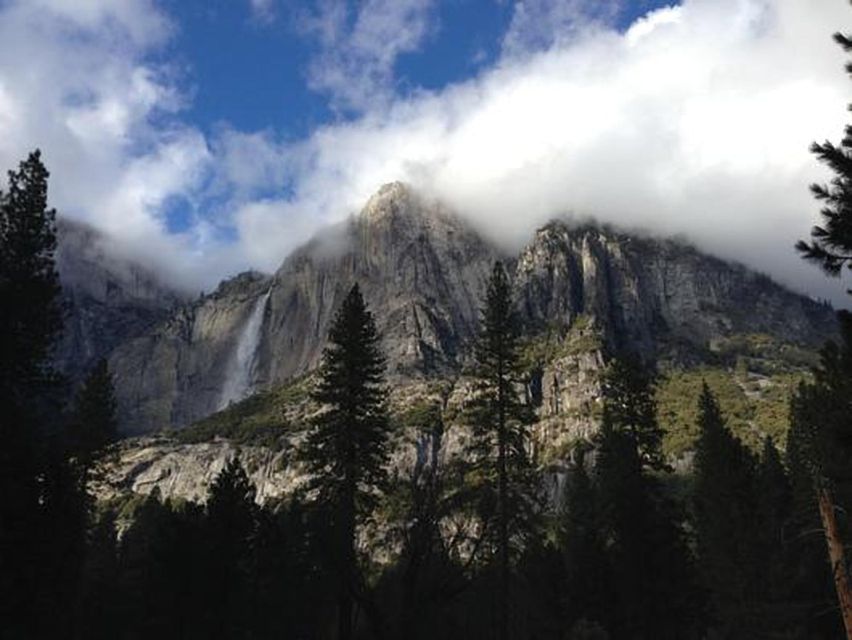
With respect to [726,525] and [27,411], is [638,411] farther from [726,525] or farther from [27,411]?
[27,411]

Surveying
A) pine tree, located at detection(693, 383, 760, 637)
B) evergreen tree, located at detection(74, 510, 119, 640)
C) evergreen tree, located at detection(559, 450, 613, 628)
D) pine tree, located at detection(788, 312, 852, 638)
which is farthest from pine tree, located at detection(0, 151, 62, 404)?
pine tree, located at detection(693, 383, 760, 637)

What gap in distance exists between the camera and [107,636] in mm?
48094

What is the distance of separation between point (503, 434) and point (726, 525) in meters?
15.4

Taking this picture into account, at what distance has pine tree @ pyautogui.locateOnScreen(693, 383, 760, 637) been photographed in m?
40.8

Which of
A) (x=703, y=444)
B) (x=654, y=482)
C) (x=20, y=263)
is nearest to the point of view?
(x=20, y=263)

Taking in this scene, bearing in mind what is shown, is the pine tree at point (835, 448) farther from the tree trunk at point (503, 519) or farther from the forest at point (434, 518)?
the tree trunk at point (503, 519)

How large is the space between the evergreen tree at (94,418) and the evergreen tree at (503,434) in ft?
72.9

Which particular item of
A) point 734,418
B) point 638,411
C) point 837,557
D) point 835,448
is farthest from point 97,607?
point 734,418

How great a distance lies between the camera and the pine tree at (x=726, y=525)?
134 feet

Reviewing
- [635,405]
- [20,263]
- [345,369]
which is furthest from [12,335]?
[635,405]

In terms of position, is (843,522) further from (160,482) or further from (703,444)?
(160,482)

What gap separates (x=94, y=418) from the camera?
48.2 m

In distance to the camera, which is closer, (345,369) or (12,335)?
(12,335)

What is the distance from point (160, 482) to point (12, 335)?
17825 cm
